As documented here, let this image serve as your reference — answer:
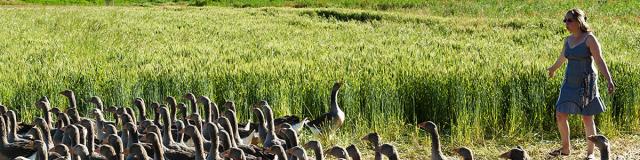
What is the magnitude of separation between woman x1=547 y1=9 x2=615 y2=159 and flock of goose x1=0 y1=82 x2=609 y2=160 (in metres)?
1.37

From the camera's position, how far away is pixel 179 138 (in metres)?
7.84

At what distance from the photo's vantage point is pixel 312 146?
6.44 m

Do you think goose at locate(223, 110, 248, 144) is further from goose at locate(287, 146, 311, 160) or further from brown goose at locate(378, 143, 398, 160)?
brown goose at locate(378, 143, 398, 160)

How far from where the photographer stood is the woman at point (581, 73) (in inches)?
298

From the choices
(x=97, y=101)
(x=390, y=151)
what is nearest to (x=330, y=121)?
(x=97, y=101)

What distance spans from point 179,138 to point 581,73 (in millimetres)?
3774

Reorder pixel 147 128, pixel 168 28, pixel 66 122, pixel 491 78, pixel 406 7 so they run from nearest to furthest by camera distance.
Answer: pixel 147 128 → pixel 66 122 → pixel 491 78 → pixel 168 28 → pixel 406 7

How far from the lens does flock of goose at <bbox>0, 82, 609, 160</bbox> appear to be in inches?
248

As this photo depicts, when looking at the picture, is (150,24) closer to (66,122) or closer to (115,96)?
(115,96)

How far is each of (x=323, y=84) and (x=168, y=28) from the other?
14584 mm

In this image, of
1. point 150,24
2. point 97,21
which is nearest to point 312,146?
point 150,24

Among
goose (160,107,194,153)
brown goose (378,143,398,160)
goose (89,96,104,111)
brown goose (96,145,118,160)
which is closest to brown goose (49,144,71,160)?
brown goose (96,145,118,160)

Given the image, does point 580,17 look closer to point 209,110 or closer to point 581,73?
point 581,73

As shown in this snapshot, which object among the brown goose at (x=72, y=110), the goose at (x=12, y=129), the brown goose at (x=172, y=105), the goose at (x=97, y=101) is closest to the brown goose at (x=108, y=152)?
the goose at (x=12, y=129)
